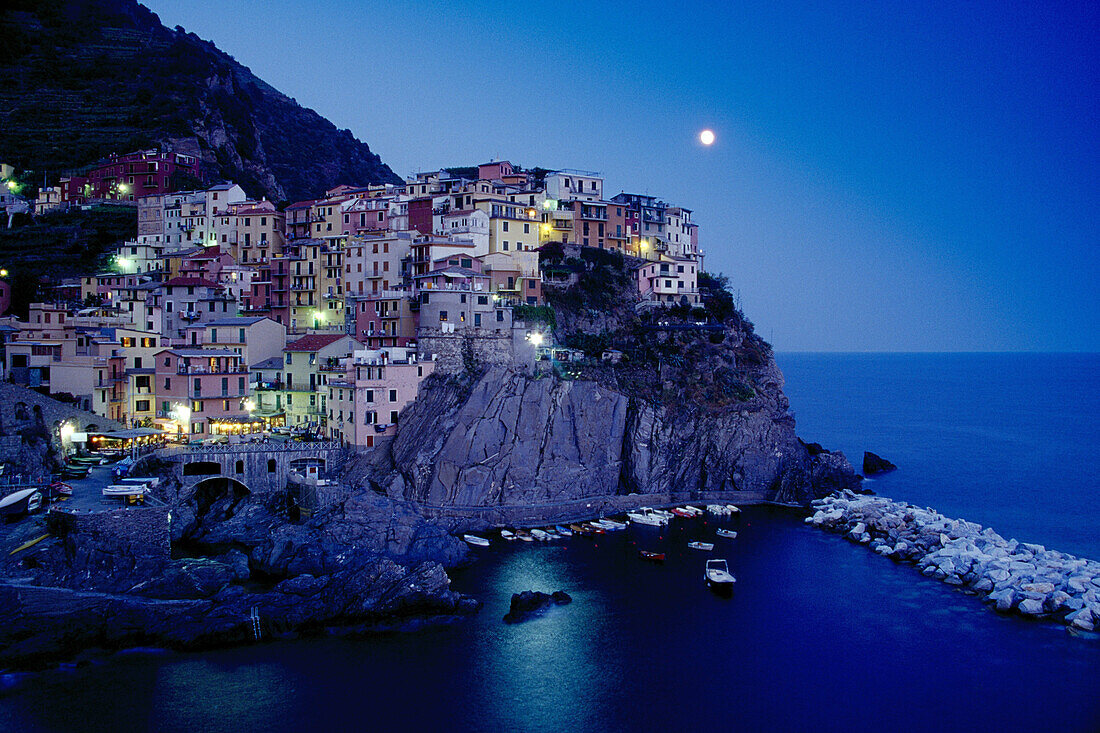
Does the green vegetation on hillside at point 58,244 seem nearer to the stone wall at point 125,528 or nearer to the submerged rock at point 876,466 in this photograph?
the stone wall at point 125,528

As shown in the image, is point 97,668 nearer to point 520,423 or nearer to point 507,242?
point 520,423

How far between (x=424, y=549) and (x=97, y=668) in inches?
555

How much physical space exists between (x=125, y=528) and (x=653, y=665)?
21115mm

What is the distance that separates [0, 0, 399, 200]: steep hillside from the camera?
281 ft

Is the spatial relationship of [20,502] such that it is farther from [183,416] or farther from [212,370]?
[212,370]

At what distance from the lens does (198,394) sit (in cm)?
4766

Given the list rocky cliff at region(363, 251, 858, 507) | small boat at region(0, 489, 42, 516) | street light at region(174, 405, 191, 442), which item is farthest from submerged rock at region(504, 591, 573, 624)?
street light at region(174, 405, 191, 442)

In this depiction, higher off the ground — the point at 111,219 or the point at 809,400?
the point at 111,219

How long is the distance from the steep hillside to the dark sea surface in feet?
205

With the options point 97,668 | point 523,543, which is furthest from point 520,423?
point 97,668

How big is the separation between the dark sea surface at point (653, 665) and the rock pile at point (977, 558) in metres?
1.08

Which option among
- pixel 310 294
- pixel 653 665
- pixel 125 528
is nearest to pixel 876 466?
pixel 653 665

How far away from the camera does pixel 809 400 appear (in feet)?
407

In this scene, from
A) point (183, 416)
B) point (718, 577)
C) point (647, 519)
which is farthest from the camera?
point (647, 519)
